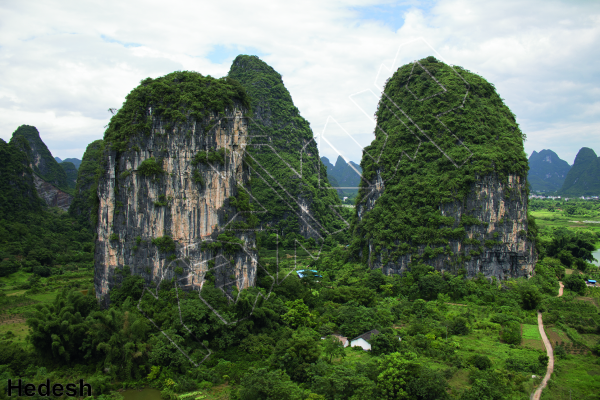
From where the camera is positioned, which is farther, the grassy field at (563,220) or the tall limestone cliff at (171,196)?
the grassy field at (563,220)

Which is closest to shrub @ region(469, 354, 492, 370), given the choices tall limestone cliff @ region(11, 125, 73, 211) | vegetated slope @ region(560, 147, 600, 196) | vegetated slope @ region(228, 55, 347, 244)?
vegetated slope @ region(228, 55, 347, 244)

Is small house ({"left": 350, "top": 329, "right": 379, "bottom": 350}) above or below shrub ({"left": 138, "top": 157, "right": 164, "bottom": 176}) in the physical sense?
below

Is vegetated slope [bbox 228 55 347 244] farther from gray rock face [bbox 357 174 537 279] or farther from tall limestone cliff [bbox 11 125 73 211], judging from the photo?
tall limestone cliff [bbox 11 125 73 211]

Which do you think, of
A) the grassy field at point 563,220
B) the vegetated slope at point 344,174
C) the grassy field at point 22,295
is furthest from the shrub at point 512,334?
the vegetated slope at point 344,174

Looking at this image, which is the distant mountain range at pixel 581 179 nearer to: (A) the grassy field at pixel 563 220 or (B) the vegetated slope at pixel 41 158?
(A) the grassy field at pixel 563 220

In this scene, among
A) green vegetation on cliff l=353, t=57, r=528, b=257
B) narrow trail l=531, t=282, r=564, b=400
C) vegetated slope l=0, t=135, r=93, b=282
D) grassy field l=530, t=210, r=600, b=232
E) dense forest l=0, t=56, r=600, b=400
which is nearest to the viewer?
narrow trail l=531, t=282, r=564, b=400

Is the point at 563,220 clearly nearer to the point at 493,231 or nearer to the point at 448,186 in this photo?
the point at 493,231

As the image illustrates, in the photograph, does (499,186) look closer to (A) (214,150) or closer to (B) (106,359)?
(A) (214,150)

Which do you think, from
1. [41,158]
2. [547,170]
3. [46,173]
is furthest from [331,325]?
[547,170]
